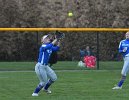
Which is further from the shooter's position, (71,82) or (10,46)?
(10,46)

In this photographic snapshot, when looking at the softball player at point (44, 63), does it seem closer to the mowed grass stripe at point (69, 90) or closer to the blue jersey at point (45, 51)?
the blue jersey at point (45, 51)

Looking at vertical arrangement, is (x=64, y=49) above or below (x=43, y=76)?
below

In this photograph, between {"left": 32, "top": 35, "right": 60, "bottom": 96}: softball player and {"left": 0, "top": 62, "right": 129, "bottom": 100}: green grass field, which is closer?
{"left": 0, "top": 62, "right": 129, "bottom": 100}: green grass field

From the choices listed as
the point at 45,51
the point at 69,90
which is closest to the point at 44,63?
the point at 45,51

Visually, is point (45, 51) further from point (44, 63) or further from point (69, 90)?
point (69, 90)

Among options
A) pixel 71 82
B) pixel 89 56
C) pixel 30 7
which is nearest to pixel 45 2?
pixel 30 7

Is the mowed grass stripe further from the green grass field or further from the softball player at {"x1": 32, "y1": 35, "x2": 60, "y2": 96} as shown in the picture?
the softball player at {"x1": 32, "y1": 35, "x2": 60, "y2": 96}

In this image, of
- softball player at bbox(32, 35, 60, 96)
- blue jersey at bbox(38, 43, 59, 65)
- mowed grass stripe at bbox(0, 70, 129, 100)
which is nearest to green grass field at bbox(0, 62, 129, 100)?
mowed grass stripe at bbox(0, 70, 129, 100)

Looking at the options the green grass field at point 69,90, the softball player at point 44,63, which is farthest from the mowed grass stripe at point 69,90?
the softball player at point 44,63

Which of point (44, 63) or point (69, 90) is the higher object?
point (44, 63)

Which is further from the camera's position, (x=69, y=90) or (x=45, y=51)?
(x=69, y=90)

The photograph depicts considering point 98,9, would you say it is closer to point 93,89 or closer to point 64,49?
point 64,49

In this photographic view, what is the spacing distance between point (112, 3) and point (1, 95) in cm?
2546

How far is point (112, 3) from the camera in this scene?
3938 cm
